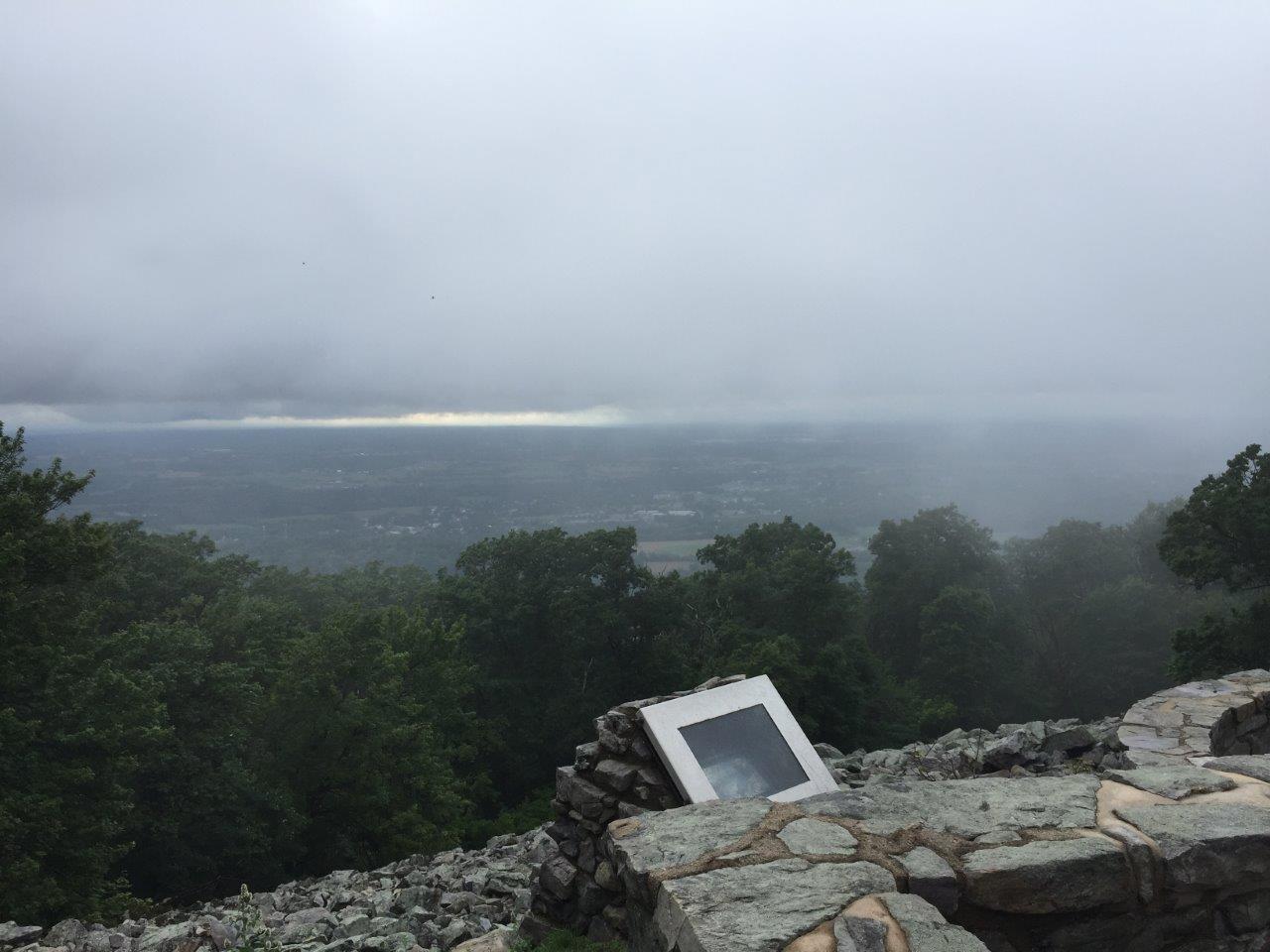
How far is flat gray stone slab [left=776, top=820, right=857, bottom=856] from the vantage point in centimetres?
377

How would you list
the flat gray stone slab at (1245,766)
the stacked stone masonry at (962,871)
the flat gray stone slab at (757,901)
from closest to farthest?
1. the flat gray stone slab at (757,901)
2. the stacked stone masonry at (962,871)
3. the flat gray stone slab at (1245,766)

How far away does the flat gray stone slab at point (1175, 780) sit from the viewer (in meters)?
4.35

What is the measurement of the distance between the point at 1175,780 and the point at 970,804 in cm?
139

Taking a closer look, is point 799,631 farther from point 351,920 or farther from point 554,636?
point 351,920

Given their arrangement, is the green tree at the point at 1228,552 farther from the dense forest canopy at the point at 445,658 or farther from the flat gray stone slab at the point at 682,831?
the flat gray stone slab at the point at 682,831

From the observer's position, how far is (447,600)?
26891mm

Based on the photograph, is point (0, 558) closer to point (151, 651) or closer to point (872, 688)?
point (151, 651)

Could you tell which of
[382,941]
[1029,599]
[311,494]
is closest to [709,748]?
[382,941]

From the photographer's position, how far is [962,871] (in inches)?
139

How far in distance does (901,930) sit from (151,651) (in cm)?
1737

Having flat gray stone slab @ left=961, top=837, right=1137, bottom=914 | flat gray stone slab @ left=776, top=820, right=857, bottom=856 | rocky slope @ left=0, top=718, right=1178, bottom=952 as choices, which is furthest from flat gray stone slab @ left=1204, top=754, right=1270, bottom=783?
flat gray stone slab @ left=776, top=820, right=857, bottom=856

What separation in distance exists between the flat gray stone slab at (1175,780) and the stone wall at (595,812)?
297 centimetres

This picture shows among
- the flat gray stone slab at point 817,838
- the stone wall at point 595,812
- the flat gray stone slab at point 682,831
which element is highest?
the flat gray stone slab at point 817,838

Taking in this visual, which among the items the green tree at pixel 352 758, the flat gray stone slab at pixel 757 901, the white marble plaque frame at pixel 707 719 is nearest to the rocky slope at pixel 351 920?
the white marble plaque frame at pixel 707 719
